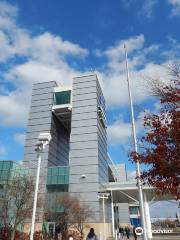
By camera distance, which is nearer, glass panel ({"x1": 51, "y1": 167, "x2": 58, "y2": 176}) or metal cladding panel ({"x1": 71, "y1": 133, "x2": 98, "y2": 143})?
glass panel ({"x1": 51, "y1": 167, "x2": 58, "y2": 176})

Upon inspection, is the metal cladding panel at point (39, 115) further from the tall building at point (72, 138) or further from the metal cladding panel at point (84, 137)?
the metal cladding panel at point (84, 137)

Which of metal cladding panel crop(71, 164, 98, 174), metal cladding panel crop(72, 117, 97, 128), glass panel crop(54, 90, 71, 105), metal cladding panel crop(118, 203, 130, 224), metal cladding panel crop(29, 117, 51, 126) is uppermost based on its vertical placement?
glass panel crop(54, 90, 71, 105)

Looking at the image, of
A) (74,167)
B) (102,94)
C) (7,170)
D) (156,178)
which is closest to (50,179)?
(74,167)

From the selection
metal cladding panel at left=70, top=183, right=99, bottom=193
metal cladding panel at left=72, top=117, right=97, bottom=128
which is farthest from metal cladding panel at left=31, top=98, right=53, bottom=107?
metal cladding panel at left=70, top=183, right=99, bottom=193

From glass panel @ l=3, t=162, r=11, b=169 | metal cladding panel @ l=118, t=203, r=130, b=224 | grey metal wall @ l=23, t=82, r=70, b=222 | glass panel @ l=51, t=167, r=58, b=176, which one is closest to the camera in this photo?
glass panel @ l=3, t=162, r=11, b=169

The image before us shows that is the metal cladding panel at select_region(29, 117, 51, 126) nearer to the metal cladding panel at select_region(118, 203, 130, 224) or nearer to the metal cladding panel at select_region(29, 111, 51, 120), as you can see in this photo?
the metal cladding panel at select_region(29, 111, 51, 120)

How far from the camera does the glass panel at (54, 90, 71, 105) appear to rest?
56.1 m

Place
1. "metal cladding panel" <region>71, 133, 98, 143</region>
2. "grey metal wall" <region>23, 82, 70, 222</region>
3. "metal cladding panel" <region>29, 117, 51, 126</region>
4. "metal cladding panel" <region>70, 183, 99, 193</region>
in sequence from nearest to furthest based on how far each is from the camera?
"metal cladding panel" <region>70, 183, 99, 193</region>
"metal cladding panel" <region>71, 133, 98, 143</region>
"grey metal wall" <region>23, 82, 70, 222</region>
"metal cladding panel" <region>29, 117, 51, 126</region>

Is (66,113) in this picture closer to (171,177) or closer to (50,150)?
(50,150)

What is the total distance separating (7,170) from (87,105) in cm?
2073

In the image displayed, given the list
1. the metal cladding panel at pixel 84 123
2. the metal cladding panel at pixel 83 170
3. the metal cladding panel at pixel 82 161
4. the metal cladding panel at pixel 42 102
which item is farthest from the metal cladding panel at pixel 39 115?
the metal cladding panel at pixel 83 170

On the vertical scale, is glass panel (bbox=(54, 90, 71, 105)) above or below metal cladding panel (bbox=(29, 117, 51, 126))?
above

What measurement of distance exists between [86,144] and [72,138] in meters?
3.22

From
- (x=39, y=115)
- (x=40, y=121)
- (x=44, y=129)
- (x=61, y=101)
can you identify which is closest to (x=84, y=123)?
(x=44, y=129)
